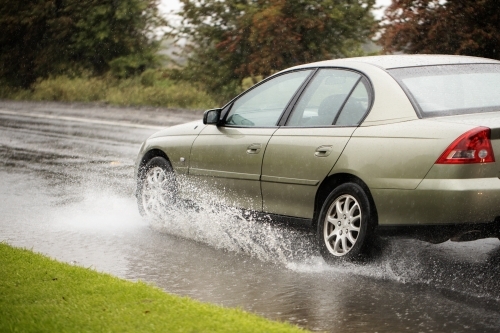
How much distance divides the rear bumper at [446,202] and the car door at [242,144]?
1.69 meters

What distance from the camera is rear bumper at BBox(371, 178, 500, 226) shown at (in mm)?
6715

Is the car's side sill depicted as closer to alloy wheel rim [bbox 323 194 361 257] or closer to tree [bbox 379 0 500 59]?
alloy wheel rim [bbox 323 194 361 257]

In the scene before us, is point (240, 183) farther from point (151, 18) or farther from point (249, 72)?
point (151, 18)

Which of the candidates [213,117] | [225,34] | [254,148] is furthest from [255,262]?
[225,34]

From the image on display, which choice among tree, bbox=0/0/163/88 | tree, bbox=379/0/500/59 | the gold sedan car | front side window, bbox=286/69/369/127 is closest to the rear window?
the gold sedan car

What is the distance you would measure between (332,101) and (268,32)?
1843 cm

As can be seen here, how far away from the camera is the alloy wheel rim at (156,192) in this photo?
978cm

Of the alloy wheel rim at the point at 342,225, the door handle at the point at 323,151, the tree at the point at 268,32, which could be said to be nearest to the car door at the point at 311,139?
the door handle at the point at 323,151

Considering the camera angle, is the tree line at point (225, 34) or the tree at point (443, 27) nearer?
the tree at point (443, 27)

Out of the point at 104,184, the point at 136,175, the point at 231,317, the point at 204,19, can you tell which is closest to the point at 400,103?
the point at 231,317

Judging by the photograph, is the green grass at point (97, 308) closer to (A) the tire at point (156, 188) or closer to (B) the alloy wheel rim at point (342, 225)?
(B) the alloy wheel rim at point (342, 225)

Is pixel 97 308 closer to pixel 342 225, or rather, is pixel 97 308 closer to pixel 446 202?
pixel 342 225

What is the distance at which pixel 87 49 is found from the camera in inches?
1567

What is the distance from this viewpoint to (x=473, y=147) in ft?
22.2
